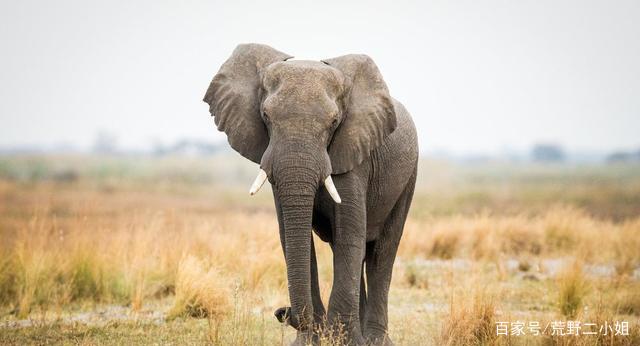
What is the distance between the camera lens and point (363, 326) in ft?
32.3

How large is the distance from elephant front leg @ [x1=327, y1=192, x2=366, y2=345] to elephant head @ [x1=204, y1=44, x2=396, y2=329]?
0.40 m

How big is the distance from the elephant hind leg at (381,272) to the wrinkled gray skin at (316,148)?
0.20 m

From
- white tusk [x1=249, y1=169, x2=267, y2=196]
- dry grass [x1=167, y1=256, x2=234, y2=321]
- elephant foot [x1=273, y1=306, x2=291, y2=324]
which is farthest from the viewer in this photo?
dry grass [x1=167, y1=256, x2=234, y2=321]

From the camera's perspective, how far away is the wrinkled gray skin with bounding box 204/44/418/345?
7.73m

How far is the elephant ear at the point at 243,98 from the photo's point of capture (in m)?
8.30

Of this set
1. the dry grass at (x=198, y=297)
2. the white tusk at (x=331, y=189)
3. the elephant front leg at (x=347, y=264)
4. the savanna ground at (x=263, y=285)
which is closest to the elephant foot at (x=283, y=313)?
the savanna ground at (x=263, y=285)

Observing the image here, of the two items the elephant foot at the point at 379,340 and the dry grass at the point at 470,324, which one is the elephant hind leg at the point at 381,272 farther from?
the dry grass at the point at 470,324

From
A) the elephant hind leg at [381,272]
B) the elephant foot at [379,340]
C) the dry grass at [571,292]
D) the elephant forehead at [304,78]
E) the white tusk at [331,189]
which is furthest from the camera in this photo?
the dry grass at [571,292]

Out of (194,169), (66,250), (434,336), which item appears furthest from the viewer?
(194,169)

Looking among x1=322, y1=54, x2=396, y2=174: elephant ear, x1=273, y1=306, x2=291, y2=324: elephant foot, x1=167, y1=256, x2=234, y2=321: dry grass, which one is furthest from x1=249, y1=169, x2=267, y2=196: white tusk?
x1=167, y1=256, x2=234, y2=321: dry grass

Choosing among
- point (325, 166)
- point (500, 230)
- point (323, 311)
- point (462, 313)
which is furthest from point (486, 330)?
point (500, 230)

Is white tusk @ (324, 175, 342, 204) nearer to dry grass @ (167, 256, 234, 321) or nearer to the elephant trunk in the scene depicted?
the elephant trunk

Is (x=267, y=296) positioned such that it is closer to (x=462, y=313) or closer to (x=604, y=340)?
(x=462, y=313)

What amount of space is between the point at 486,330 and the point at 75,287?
21.9ft
